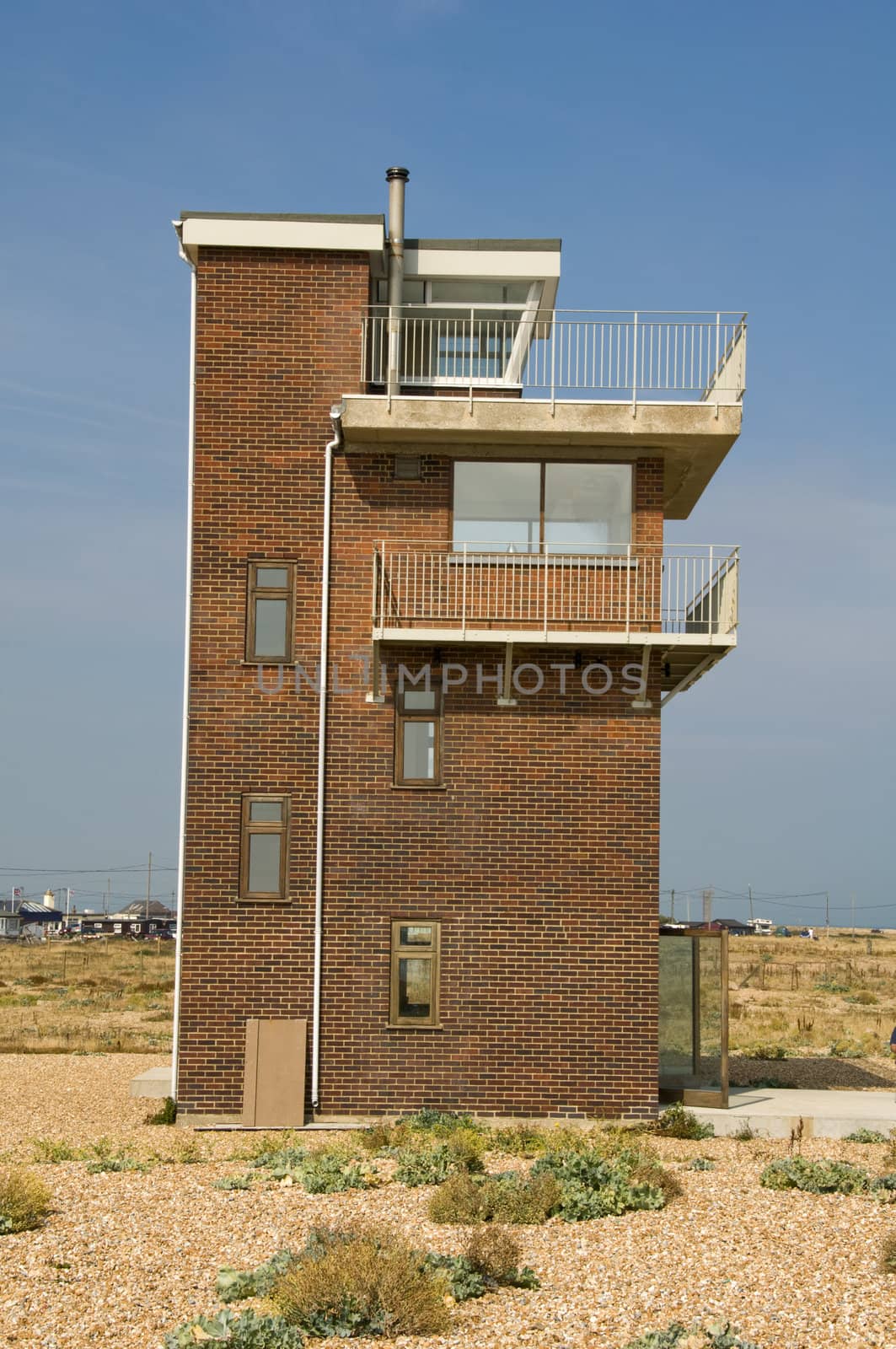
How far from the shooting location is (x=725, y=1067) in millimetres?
18594

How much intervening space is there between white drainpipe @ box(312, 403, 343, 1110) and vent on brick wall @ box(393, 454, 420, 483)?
769 mm

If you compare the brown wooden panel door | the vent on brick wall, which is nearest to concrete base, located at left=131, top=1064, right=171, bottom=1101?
the brown wooden panel door

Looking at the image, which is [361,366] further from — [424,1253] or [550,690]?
[424,1253]

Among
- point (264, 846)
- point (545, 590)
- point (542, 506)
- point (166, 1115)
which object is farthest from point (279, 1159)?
point (542, 506)

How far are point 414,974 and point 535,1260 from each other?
694 centimetres

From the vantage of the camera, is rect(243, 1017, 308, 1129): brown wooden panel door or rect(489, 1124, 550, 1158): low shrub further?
rect(243, 1017, 308, 1129): brown wooden panel door

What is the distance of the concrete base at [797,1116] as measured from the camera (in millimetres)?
17922

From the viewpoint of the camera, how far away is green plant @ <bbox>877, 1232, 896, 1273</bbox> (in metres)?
11.0

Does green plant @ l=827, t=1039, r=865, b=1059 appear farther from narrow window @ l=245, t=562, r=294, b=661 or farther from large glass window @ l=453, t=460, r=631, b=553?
narrow window @ l=245, t=562, r=294, b=661

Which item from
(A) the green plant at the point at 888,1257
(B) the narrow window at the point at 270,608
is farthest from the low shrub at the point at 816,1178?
(B) the narrow window at the point at 270,608

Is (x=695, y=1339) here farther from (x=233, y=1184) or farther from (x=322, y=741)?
(x=322, y=741)

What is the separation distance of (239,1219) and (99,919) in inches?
3782

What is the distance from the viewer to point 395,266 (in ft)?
64.2

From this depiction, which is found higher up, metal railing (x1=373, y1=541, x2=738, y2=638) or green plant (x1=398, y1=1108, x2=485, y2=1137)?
metal railing (x1=373, y1=541, x2=738, y2=638)
